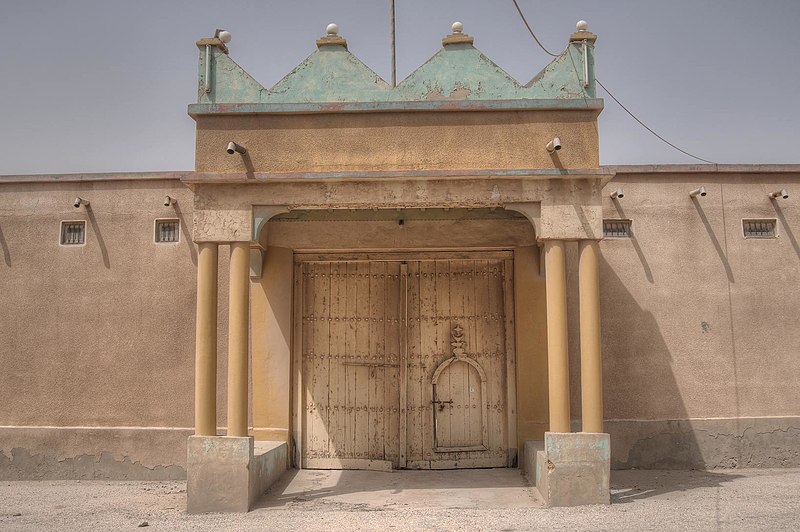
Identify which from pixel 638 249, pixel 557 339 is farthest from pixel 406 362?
pixel 638 249

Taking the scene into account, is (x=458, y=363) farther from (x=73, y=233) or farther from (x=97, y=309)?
(x=73, y=233)

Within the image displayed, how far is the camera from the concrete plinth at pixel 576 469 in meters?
7.43

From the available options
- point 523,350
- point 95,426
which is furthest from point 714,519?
point 95,426

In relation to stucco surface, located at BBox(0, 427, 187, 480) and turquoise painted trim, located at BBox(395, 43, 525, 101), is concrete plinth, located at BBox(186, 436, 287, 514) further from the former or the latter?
turquoise painted trim, located at BBox(395, 43, 525, 101)

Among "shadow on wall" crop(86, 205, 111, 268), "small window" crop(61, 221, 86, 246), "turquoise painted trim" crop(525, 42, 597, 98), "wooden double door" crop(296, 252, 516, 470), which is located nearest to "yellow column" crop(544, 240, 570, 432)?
"turquoise painted trim" crop(525, 42, 597, 98)

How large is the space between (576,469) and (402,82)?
4.67 m

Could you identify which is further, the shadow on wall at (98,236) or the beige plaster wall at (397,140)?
the shadow on wall at (98,236)

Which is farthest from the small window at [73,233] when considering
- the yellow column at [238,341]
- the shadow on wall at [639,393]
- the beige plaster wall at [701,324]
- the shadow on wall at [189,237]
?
the shadow on wall at [639,393]

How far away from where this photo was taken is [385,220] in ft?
33.0

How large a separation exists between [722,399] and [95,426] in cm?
875

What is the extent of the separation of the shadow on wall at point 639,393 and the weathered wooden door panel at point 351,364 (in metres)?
2.99

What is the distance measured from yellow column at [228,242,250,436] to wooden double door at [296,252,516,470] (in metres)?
2.11

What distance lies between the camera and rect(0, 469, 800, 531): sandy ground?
272 inches

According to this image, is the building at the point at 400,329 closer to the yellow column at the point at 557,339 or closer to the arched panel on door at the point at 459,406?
the arched panel on door at the point at 459,406
